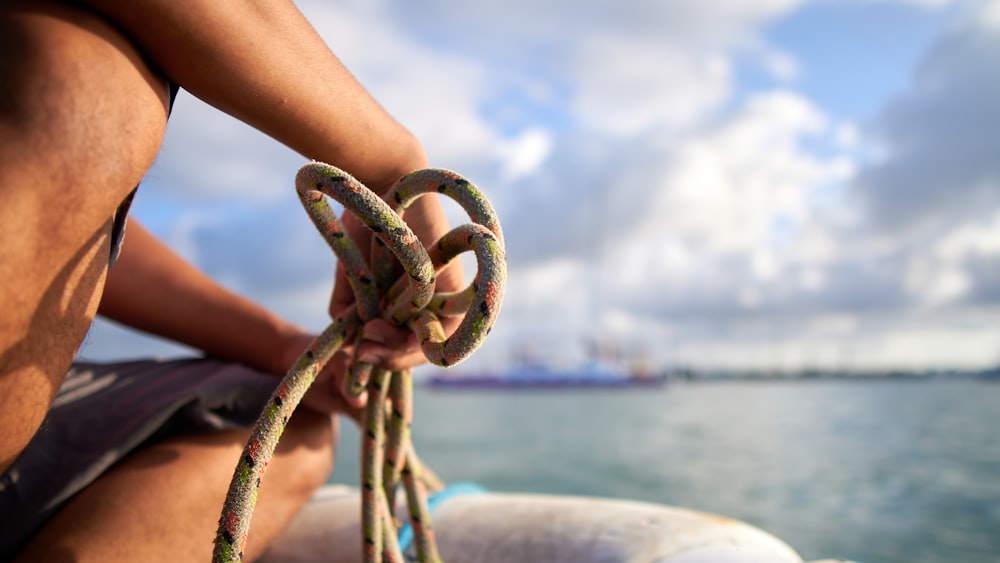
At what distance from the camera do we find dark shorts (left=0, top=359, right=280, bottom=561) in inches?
41.4

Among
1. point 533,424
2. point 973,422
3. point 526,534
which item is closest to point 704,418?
point 533,424

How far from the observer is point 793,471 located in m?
9.59

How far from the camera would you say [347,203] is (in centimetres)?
80

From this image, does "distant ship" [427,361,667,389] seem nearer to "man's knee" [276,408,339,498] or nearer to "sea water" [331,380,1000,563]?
"sea water" [331,380,1000,563]

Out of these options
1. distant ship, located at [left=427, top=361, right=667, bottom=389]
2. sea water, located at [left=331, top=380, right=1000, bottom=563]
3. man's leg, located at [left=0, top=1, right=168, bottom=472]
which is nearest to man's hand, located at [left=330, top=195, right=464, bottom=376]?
man's leg, located at [left=0, top=1, right=168, bottom=472]

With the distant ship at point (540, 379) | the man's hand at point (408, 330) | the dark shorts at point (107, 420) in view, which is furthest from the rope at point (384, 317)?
the distant ship at point (540, 379)

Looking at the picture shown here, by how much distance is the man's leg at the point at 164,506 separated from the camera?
996 mm

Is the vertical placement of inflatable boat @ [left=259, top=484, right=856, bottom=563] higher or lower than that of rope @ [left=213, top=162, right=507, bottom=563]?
lower

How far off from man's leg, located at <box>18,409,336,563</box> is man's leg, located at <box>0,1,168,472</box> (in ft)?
1.04

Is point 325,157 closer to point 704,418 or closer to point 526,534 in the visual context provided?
point 526,534

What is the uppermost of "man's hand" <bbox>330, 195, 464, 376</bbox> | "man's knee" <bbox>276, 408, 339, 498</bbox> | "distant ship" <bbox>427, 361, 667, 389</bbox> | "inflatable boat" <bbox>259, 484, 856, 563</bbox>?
"distant ship" <bbox>427, 361, 667, 389</bbox>

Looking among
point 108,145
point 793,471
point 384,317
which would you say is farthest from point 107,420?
point 793,471

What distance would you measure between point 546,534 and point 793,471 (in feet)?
30.6

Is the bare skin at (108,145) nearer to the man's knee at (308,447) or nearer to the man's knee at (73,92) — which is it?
the man's knee at (73,92)
